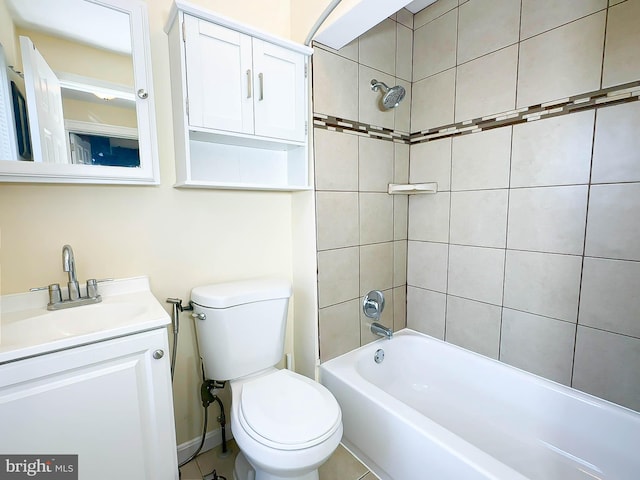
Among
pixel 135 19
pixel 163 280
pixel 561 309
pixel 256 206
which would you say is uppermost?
pixel 135 19

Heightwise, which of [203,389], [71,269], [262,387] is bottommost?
[203,389]

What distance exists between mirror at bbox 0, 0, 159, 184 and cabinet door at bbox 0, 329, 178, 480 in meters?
0.63

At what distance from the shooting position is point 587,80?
1300 mm

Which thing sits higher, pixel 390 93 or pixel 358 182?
pixel 390 93

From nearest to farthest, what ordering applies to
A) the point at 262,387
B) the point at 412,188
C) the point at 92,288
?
the point at 92,288, the point at 262,387, the point at 412,188

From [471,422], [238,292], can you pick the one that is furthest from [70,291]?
[471,422]

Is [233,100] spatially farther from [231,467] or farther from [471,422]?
[471,422]

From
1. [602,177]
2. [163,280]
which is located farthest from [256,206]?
[602,177]

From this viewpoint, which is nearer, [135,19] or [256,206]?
[135,19]

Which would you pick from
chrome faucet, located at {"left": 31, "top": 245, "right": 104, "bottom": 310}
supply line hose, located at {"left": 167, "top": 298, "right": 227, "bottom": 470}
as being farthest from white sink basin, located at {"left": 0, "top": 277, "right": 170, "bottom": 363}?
supply line hose, located at {"left": 167, "top": 298, "right": 227, "bottom": 470}

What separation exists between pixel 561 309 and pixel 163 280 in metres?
1.87

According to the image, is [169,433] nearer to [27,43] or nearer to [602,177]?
[27,43]

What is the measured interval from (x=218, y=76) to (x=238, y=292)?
915 mm

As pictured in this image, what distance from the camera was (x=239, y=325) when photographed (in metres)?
1.34
